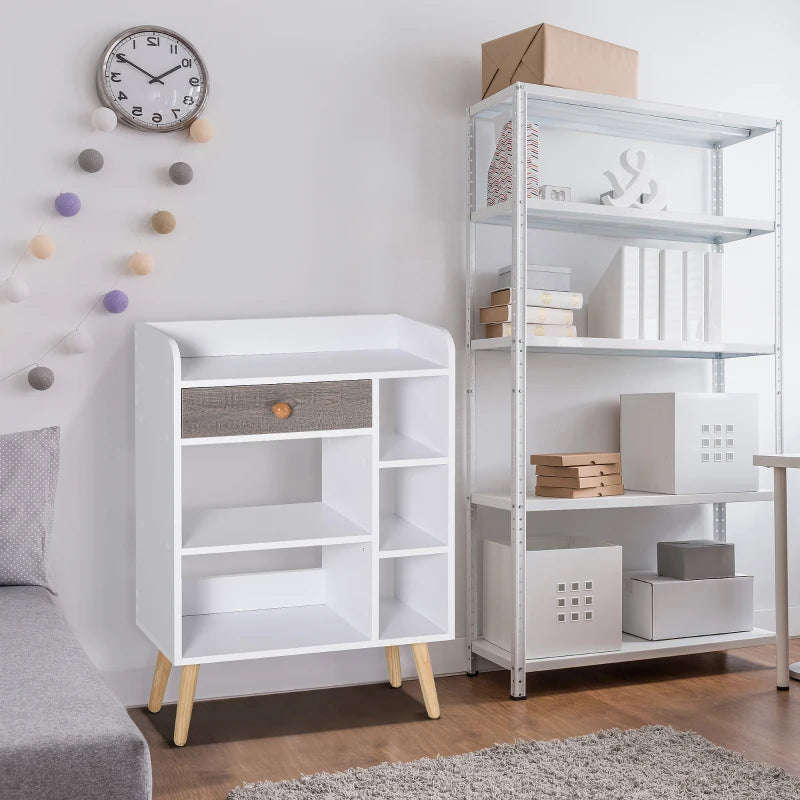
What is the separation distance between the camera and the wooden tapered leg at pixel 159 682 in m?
2.49

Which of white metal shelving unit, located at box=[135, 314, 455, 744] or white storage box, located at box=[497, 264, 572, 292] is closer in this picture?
white metal shelving unit, located at box=[135, 314, 455, 744]

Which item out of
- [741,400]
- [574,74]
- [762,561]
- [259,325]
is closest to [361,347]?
[259,325]

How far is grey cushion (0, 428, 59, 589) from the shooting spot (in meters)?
2.26

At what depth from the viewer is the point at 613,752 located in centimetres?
221

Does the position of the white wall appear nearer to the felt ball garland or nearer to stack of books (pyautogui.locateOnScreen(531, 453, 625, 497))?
the felt ball garland

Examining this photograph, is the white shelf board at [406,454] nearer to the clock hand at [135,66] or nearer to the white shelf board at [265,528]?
the white shelf board at [265,528]

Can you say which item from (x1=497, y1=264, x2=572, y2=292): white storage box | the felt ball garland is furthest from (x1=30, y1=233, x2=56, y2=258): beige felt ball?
(x1=497, y1=264, x2=572, y2=292): white storage box

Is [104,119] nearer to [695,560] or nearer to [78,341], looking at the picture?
[78,341]

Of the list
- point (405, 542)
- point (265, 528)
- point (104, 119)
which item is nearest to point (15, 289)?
point (104, 119)

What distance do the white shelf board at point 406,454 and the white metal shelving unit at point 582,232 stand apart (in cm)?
28

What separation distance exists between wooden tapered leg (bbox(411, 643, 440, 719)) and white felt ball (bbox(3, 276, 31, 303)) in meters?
1.28

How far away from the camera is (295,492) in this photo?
2752mm

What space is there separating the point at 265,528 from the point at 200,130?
103cm

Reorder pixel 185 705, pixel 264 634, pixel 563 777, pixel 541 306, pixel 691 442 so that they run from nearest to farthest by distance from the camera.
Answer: pixel 563 777 → pixel 185 705 → pixel 264 634 → pixel 541 306 → pixel 691 442
